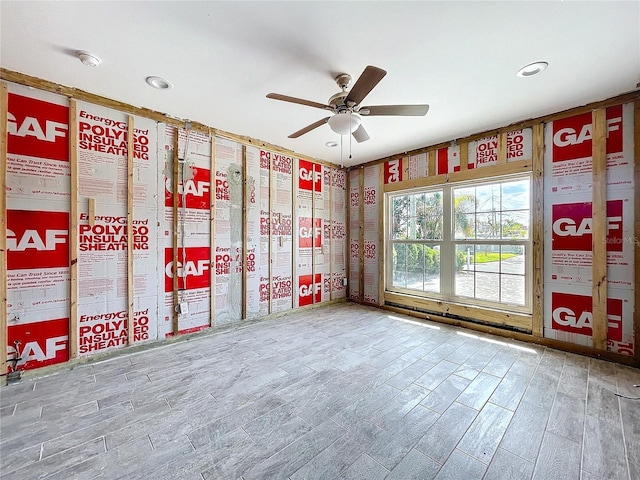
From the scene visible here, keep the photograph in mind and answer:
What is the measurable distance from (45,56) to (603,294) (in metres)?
5.71

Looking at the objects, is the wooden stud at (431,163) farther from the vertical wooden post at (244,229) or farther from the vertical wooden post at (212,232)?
the vertical wooden post at (212,232)

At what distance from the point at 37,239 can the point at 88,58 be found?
170 centimetres

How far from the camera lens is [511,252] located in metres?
3.60

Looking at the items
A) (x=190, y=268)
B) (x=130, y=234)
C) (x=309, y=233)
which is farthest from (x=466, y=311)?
(x=130, y=234)

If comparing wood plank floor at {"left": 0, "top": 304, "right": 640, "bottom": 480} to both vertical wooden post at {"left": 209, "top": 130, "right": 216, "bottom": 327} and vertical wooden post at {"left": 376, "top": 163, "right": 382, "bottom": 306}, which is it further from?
vertical wooden post at {"left": 376, "top": 163, "right": 382, "bottom": 306}

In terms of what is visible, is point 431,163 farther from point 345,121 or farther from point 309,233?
point 345,121

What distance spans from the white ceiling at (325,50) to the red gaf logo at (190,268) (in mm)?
1704

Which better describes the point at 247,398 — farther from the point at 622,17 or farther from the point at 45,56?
the point at 622,17

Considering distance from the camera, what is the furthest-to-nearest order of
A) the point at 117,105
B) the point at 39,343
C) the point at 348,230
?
the point at 348,230
the point at 117,105
the point at 39,343

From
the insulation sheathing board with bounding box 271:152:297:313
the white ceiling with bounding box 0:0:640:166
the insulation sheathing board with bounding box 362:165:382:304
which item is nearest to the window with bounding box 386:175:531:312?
the insulation sheathing board with bounding box 362:165:382:304

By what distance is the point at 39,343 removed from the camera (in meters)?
2.53

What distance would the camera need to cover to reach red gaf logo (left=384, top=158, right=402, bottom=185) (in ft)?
15.4

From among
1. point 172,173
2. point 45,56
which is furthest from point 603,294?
point 45,56

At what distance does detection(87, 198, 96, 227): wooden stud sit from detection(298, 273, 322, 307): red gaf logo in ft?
9.56
